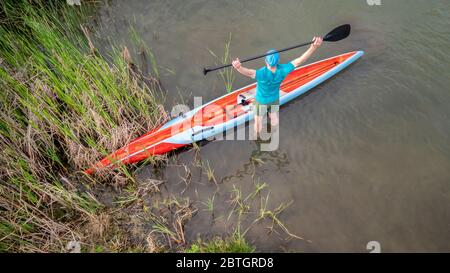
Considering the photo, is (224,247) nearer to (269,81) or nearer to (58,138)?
(269,81)

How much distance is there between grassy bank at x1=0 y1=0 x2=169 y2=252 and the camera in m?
4.59

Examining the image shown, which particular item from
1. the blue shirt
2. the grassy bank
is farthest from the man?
the grassy bank

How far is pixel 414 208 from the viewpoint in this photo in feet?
17.1

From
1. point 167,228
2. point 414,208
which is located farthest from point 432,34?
point 167,228

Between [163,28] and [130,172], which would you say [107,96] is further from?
[163,28]

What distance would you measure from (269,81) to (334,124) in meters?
1.97

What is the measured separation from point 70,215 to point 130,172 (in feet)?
3.76

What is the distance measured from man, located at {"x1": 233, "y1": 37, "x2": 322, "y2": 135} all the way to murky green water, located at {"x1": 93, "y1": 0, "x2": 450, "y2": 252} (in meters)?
0.65

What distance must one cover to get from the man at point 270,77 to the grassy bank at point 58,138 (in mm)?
1849

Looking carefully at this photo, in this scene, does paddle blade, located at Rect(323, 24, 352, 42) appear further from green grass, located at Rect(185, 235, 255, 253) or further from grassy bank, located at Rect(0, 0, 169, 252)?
green grass, located at Rect(185, 235, 255, 253)

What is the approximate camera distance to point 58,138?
5.52m

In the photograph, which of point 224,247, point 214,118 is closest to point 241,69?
point 214,118

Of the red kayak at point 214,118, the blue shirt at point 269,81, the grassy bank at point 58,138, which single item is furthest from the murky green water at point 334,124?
the blue shirt at point 269,81
